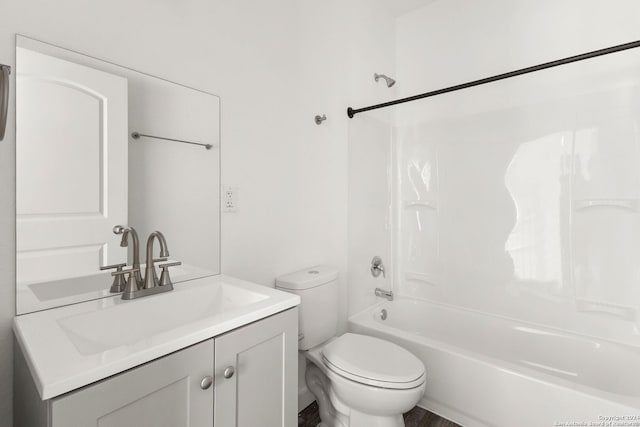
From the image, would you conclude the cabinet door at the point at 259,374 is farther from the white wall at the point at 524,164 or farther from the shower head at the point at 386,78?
the shower head at the point at 386,78

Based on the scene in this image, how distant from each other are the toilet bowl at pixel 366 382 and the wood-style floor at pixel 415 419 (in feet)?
0.43

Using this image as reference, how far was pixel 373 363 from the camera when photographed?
1399 mm

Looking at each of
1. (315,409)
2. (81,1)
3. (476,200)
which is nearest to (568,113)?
(476,200)

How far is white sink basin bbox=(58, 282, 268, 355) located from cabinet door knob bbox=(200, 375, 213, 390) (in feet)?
0.49

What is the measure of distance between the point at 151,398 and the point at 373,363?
0.97 metres

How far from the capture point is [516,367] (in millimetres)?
1449

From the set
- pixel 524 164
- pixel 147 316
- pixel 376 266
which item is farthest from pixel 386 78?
pixel 147 316

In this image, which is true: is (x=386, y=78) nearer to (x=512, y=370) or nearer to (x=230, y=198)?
(x=230, y=198)

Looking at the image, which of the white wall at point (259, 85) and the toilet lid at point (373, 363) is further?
the toilet lid at point (373, 363)

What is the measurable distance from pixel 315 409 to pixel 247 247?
107 centimetres

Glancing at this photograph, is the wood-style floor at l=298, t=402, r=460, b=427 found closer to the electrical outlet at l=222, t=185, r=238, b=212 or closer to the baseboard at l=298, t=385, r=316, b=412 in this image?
the baseboard at l=298, t=385, r=316, b=412

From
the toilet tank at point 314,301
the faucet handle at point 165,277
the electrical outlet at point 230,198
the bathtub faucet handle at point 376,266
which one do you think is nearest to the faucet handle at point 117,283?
the faucet handle at point 165,277

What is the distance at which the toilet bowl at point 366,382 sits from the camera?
1.28 m

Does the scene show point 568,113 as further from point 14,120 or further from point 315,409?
point 14,120
